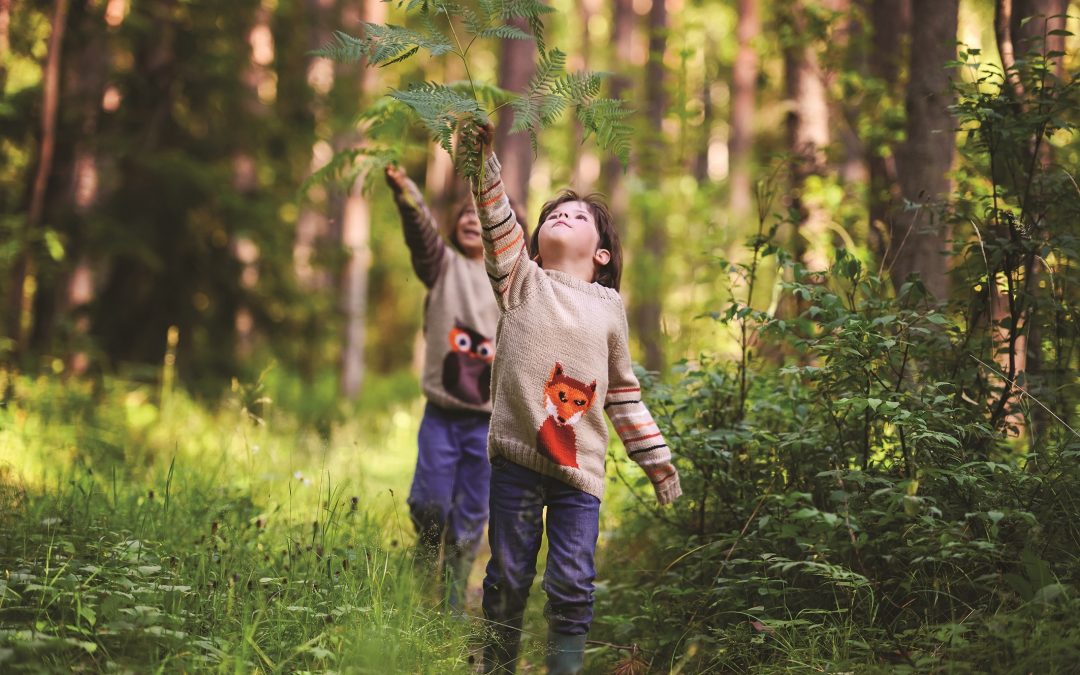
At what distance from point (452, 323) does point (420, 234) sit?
517 mm

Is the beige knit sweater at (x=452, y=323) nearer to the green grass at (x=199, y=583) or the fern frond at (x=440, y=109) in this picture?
the green grass at (x=199, y=583)

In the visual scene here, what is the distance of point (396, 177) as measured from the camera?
→ 14.3 ft

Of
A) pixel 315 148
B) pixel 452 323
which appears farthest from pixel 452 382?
pixel 315 148

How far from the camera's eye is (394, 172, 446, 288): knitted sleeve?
4.53 m

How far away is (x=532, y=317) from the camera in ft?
10.8

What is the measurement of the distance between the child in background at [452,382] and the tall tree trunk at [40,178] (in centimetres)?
429

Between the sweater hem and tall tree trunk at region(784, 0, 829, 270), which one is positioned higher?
tall tree trunk at region(784, 0, 829, 270)

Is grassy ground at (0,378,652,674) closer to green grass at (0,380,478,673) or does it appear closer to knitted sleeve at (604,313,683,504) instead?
green grass at (0,380,478,673)

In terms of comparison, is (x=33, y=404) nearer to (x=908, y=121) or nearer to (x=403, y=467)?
(x=403, y=467)

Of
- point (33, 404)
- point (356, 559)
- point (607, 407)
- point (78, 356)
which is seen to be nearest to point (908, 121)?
point (607, 407)

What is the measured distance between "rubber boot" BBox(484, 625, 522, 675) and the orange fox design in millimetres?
689

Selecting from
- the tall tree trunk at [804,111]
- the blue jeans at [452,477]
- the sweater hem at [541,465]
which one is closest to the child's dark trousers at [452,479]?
the blue jeans at [452,477]

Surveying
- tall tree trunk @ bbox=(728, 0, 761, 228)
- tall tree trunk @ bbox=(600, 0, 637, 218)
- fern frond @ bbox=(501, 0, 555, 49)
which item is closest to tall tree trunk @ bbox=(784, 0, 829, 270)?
fern frond @ bbox=(501, 0, 555, 49)

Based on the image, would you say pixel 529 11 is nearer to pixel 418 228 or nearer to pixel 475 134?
pixel 475 134
